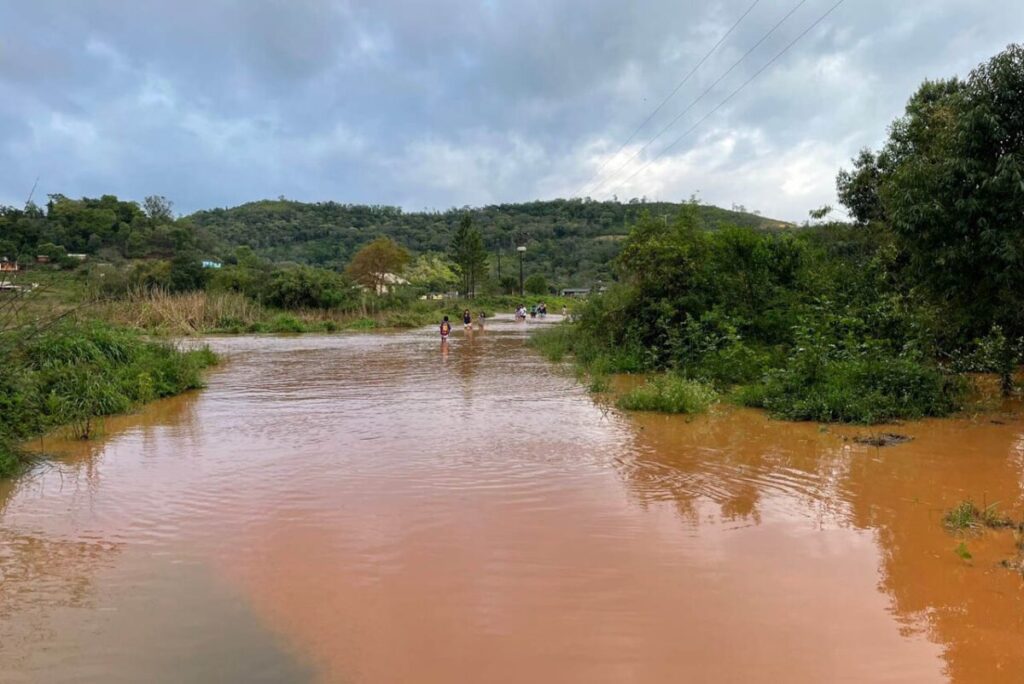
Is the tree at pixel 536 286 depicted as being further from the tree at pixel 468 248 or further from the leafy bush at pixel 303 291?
the leafy bush at pixel 303 291

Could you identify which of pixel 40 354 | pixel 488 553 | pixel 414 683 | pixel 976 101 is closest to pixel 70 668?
pixel 414 683

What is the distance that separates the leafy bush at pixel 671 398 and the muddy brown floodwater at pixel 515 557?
0.89 meters

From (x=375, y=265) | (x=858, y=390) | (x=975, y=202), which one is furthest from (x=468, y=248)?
(x=975, y=202)

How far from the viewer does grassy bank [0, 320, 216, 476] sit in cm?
889

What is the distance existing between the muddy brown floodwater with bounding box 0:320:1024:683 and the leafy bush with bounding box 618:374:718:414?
886 mm

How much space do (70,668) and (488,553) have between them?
296cm

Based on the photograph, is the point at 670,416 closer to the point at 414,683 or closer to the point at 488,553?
the point at 488,553

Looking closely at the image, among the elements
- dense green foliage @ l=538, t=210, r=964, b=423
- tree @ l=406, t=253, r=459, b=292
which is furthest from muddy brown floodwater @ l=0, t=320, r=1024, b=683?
tree @ l=406, t=253, r=459, b=292

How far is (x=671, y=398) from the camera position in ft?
38.5

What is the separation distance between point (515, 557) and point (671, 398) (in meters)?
6.75

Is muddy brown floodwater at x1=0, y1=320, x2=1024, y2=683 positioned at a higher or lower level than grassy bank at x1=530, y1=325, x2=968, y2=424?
lower

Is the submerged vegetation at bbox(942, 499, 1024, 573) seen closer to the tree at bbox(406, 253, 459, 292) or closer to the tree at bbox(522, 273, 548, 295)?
the tree at bbox(406, 253, 459, 292)

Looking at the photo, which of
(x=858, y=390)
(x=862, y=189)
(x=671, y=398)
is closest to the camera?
(x=858, y=390)

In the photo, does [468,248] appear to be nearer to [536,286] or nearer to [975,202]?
[536,286]
